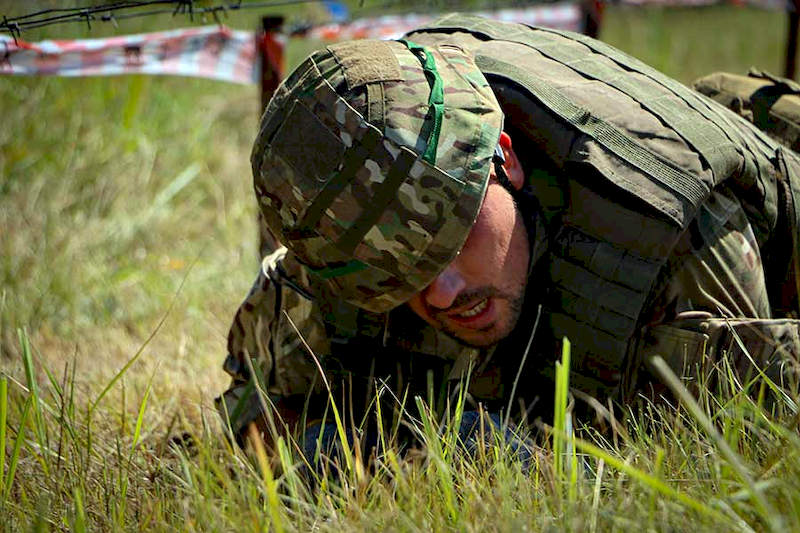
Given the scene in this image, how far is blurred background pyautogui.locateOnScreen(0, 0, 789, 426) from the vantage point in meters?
3.01

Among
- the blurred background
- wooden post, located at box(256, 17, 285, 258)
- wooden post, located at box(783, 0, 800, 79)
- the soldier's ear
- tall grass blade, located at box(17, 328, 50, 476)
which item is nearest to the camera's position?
tall grass blade, located at box(17, 328, 50, 476)

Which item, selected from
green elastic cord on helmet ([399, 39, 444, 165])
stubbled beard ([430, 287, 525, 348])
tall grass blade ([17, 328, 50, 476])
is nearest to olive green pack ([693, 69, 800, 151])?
stubbled beard ([430, 287, 525, 348])

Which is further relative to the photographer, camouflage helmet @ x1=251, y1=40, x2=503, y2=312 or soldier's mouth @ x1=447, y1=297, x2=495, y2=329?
soldier's mouth @ x1=447, y1=297, x2=495, y2=329

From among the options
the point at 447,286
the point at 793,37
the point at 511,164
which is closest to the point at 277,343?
the point at 447,286

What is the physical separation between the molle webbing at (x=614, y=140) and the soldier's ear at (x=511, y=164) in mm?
122

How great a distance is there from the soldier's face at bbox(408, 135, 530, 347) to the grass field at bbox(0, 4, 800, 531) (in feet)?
1.21

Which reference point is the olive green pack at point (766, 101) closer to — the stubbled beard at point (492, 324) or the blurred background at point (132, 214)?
the stubbled beard at point (492, 324)

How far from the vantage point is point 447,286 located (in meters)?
2.05

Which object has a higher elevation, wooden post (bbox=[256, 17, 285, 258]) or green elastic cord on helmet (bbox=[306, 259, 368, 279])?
wooden post (bbox=[256, 17, 285, 258])

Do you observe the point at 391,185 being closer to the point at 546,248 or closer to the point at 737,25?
the point at 546,248

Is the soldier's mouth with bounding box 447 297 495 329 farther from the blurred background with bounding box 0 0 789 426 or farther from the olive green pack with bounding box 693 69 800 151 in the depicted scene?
the olive green pack with bounding box 693 69 800 151

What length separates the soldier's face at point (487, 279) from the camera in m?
2.04

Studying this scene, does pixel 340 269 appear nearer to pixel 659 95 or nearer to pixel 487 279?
pixel 487 279

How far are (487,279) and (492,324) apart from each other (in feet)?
0.40
